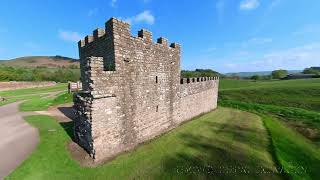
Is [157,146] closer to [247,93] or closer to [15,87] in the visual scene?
[247,93]

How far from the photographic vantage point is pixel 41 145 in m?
9.13

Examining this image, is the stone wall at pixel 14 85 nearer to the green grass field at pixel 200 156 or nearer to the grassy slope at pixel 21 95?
the grassy slope at pixel 21 95

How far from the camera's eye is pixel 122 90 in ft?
30.7

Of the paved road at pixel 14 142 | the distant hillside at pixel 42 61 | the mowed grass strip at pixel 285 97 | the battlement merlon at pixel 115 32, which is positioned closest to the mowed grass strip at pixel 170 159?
the paved road at pixel 14 142

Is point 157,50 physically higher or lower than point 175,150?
higher

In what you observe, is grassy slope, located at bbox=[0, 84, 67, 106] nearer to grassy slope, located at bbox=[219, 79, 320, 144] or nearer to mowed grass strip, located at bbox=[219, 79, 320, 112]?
grassy slope, located at bbox=[219, 79, 320, 144]

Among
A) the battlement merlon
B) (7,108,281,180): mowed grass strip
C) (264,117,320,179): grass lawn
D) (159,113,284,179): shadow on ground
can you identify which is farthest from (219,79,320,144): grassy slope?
the battlement merlon

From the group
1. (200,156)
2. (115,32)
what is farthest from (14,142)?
(200,156)

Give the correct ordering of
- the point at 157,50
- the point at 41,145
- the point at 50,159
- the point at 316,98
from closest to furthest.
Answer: the point at 50,159
the point at 41,145
the point at 157,50
the point at 316,98

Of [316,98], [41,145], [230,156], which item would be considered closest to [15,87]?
[41,145]

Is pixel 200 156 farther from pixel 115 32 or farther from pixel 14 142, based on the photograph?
pixel 14 142

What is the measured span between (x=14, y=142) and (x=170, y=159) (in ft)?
27.9

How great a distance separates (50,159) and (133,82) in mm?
5246

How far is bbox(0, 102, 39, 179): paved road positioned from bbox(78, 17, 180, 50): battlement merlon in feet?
21.1
